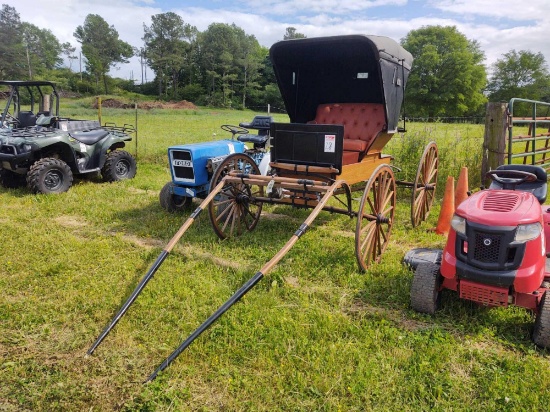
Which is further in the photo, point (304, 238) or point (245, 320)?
point (304, 238)

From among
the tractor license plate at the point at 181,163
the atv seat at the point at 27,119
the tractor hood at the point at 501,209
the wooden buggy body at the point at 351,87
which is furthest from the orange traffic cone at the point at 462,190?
the atv seat at the point at 27,119

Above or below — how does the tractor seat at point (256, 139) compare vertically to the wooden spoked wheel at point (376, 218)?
above

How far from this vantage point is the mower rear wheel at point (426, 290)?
3254 millimetres

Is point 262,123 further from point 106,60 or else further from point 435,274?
point 106,60

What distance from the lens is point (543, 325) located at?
2.83 metres

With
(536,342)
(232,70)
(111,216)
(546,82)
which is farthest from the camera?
(232,70)

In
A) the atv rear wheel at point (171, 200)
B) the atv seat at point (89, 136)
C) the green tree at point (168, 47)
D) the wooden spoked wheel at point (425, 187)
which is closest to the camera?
the wooden spoked wheel at point (425, 187)

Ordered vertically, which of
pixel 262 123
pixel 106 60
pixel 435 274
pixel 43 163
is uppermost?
pixel 106 60

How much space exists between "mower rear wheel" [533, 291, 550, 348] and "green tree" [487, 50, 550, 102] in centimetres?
5757

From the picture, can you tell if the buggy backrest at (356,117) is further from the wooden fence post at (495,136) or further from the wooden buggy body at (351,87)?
the wooden fence post at (495,136)

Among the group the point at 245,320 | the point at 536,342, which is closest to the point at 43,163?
the point at 245,320

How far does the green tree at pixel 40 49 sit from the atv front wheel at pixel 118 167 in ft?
173

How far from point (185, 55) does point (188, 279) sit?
6622 centimetres

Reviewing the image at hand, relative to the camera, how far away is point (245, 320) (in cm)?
321
